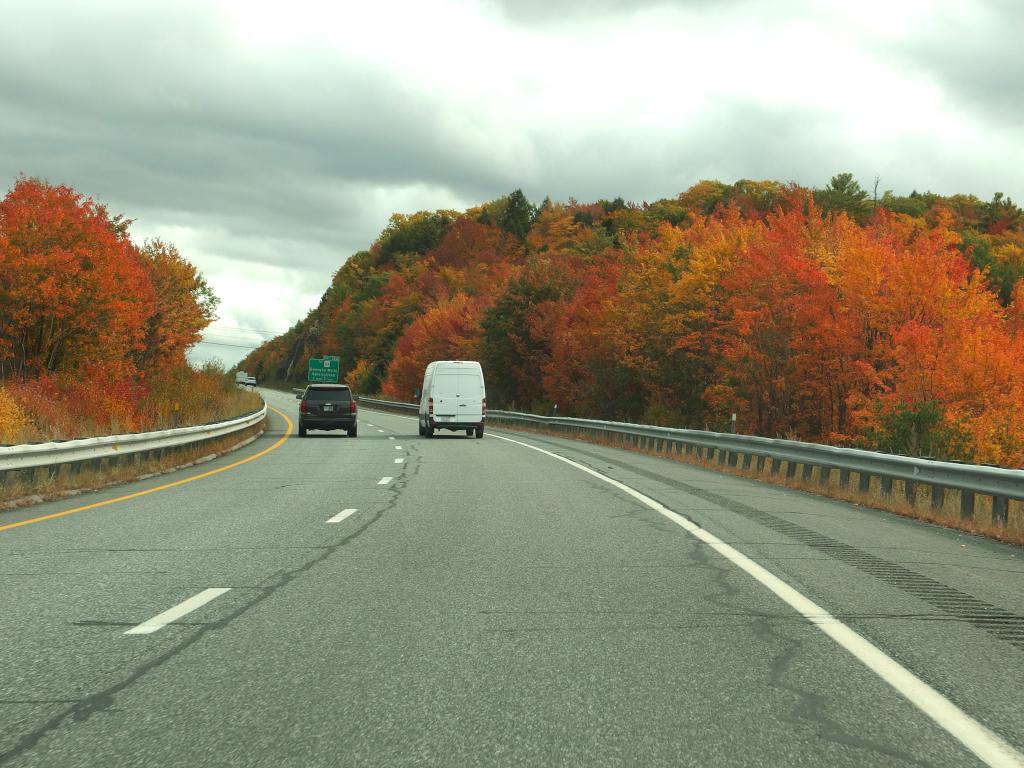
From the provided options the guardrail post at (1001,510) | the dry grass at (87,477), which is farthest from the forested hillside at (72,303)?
the guardrail post at (1001,510)

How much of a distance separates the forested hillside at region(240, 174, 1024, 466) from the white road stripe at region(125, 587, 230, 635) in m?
18.6

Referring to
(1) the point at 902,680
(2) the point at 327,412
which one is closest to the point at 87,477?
(1) the point at 902,680

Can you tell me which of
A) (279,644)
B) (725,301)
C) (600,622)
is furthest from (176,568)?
(725,301)

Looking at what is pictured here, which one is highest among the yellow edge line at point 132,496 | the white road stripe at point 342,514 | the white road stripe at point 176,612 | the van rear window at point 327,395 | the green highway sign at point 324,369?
the green highway sign at point 324,369

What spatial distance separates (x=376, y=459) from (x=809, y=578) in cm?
1647

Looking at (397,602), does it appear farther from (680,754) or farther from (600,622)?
(680,754)

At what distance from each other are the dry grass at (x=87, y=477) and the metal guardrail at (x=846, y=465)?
11043 mm

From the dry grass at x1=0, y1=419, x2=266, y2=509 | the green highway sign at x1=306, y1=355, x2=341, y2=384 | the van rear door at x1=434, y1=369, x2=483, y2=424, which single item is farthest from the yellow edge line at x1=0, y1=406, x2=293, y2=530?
the green highway sign at x1=306, y1=355, x2=341, y2=384

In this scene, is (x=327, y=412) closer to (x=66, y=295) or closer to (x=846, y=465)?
(x=66, y=295)

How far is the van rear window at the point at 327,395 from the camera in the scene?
1439 inches

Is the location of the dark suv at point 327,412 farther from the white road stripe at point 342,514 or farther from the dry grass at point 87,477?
the white road stripe at point 342,514

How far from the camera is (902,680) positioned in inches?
206

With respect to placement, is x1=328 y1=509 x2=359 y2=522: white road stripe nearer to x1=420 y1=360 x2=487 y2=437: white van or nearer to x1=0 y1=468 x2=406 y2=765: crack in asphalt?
x1=0 y1=468 x2=406 y2=765: crack in asphalt

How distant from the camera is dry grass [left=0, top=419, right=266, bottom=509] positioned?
1437 centimetres
